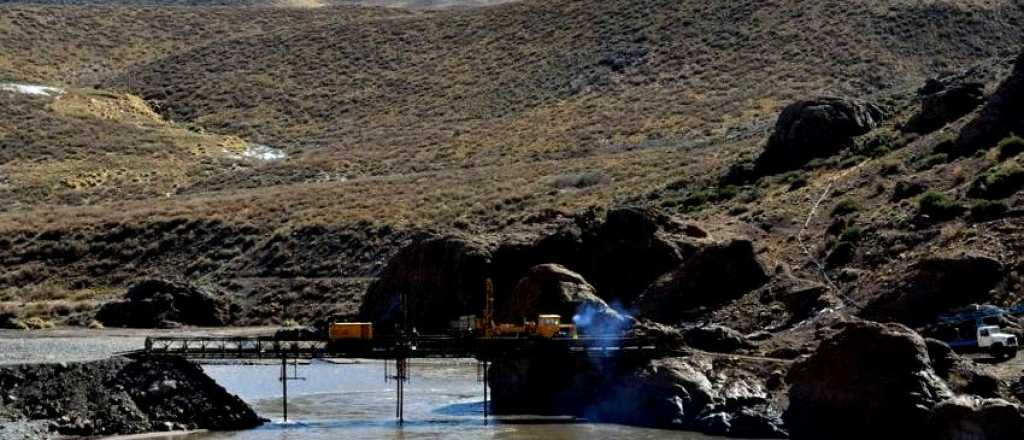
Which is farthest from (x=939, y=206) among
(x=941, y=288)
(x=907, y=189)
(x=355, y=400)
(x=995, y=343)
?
(x=355, y=400)

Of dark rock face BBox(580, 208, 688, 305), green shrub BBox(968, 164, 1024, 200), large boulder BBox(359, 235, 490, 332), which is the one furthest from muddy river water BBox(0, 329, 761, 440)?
green shrub BBox(968, 164, 1024, 200)

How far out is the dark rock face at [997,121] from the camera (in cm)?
7462

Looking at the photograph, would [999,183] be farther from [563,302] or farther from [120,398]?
[120,398]

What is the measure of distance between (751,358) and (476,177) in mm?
59859

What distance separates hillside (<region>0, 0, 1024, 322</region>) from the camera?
3605 inches

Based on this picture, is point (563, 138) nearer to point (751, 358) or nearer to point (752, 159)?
point (752, 159)

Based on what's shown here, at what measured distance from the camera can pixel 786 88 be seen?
123 m

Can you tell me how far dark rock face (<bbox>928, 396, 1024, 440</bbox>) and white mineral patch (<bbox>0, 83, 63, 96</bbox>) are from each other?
4508 inches

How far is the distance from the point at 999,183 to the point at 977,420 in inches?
1041

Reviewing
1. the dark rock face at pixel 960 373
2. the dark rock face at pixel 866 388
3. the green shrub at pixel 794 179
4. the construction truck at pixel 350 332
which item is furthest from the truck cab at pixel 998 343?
the green shrub at pixel 794 179

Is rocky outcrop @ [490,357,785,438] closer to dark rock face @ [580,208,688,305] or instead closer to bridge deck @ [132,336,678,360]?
bridge deck @ [132,336,678,360]

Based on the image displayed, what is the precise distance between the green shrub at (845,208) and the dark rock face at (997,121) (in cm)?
571

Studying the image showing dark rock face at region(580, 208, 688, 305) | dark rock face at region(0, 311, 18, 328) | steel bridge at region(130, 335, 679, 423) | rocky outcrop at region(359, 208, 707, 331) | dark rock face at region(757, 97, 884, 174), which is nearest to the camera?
steel bridge at region(130, 335, 679, 423)

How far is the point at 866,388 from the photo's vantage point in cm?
4462
